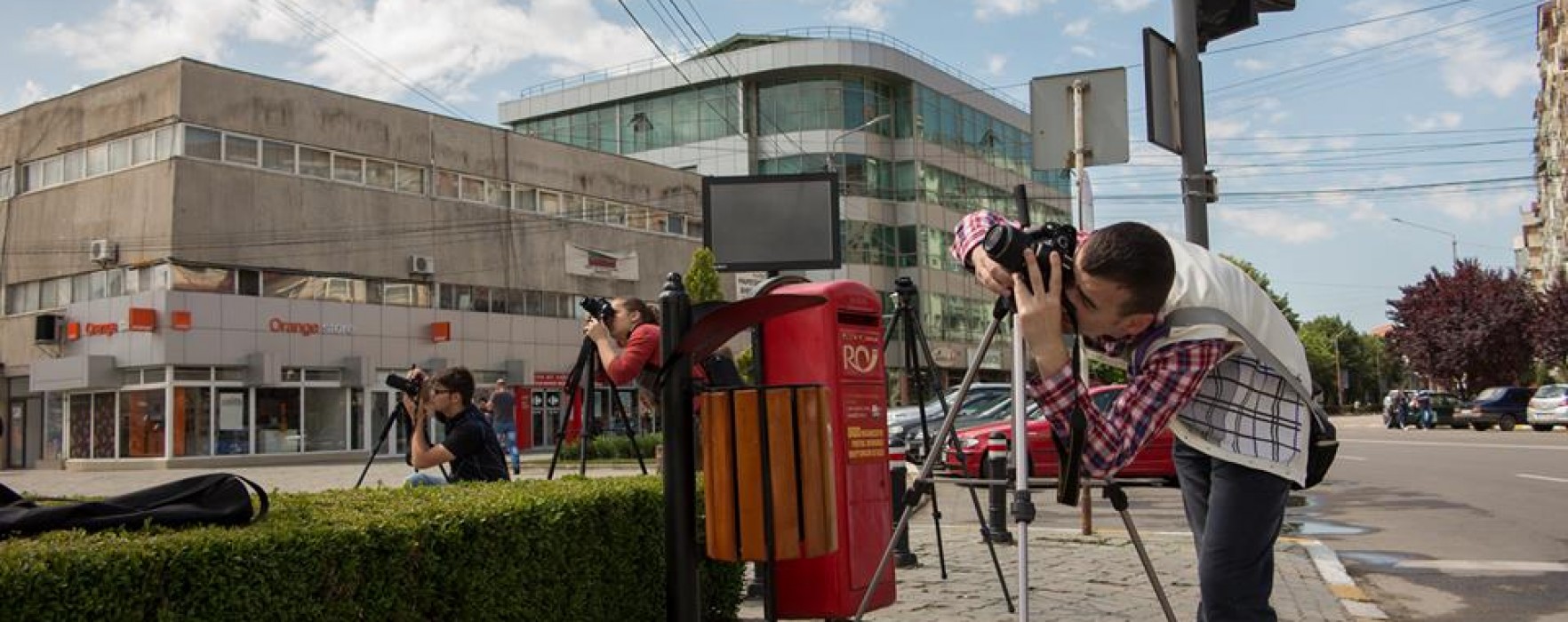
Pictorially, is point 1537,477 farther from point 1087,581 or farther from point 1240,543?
point 1240,543

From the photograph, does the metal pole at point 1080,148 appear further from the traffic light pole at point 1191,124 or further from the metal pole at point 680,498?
the metal pole at point 680,498

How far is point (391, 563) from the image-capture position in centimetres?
381

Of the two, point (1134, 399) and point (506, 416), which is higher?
point (1134, 399)

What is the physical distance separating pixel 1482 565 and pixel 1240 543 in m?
7.10

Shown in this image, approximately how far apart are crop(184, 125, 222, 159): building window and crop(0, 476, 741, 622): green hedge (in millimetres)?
29203

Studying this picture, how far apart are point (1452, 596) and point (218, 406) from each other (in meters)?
30.3

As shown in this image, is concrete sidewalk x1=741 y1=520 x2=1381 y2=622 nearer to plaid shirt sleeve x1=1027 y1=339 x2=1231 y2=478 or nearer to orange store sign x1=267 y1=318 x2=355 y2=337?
plaid shirt sleeve x1=1027 y1=339 x2=1231 y2=478

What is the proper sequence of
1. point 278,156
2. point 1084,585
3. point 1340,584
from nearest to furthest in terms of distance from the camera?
point 1084,585 → point 1340,584 → point 278,156

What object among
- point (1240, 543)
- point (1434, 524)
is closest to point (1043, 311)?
point (1240, 543)

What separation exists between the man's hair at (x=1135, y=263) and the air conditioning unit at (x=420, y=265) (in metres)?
35.0

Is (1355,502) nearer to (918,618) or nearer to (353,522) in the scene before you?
(918,618)

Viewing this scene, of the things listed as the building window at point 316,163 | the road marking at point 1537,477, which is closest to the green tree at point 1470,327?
the road marking at point 1537,477

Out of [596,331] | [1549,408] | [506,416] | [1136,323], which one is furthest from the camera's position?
[1549,408]

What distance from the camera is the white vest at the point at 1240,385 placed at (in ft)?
9.54
